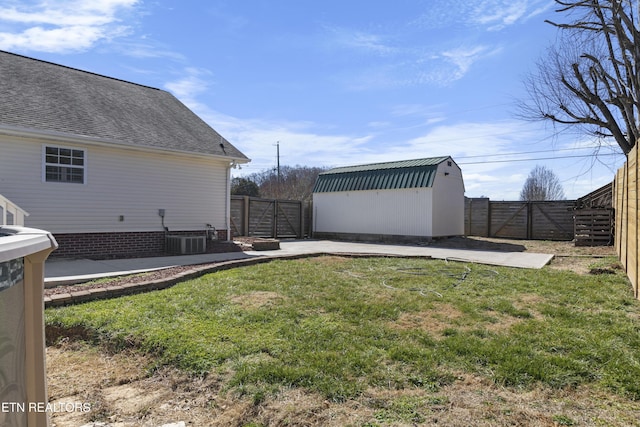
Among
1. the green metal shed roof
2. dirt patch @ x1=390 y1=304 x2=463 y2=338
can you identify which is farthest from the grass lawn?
the green metal shed roof

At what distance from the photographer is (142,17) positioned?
8727mm

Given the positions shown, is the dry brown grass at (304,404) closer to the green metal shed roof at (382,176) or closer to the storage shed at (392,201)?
the storage shed at (392,201)

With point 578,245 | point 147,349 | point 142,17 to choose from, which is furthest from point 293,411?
point 578,245

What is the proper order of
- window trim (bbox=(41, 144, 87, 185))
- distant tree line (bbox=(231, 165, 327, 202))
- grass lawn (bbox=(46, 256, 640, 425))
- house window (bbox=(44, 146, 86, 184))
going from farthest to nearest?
distant tree line (bbox=(231, 165, 327, 202)) → house window (bbox=(44, 146, 86, 184)) → window trim (bbox=(41, 144, 87, 185)) → grass lawn (bbox=(46, 256, 640, 425))

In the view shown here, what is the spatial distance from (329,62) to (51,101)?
811 centimetres

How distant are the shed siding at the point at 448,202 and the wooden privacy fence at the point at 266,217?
6.53 meters

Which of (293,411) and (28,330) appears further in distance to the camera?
(293,411)

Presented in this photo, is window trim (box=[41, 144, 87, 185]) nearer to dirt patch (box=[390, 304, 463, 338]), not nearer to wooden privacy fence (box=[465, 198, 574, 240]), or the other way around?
dirt patch (box=[390, 304, 463, 338])

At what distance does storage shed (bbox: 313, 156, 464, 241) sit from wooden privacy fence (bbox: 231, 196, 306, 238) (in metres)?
1.29

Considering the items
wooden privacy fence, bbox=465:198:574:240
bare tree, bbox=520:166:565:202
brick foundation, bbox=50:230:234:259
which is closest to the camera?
brick foundation, bbox=50:230:234:259

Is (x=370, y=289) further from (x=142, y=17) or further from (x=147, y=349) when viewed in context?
(x=142, y=17)

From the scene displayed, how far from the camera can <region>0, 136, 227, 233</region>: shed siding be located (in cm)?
865

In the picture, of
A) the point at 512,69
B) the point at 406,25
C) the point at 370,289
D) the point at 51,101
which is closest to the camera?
the point at 370,289

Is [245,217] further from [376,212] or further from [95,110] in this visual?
[95,110]
